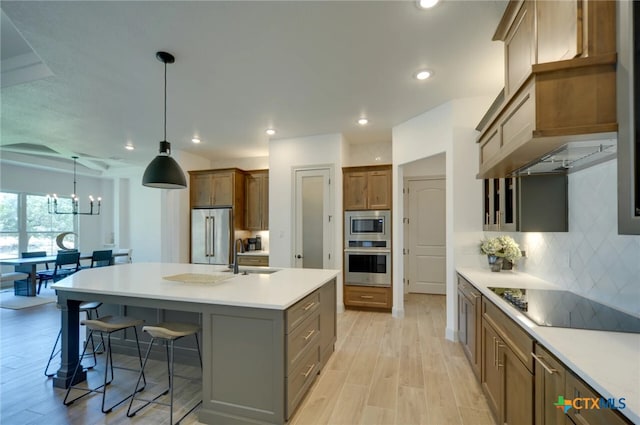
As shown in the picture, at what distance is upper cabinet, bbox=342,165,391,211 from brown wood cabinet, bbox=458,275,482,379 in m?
1.86

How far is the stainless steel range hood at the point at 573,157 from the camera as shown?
143 centimetres

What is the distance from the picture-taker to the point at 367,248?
461 centimetres

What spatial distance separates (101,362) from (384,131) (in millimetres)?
4772

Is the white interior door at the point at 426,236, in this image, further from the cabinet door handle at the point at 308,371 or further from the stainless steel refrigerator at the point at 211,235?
the cabinet door handle at the point at 308,371

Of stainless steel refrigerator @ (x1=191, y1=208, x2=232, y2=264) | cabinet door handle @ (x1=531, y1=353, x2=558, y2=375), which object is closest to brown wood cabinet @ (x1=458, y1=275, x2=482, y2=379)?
cabinet door handle @ (x1=531, y1=353, x2=558, y2=375)

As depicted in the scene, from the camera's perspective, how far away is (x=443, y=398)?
7.54 feet

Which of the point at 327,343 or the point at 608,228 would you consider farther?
the point at 327,343

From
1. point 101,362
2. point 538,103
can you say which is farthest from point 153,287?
point 538,103

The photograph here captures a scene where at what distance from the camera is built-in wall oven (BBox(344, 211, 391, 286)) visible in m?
4.51

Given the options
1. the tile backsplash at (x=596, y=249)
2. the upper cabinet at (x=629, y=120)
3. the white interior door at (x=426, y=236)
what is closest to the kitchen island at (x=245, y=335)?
the upper cabinet at (x=629, y=120)

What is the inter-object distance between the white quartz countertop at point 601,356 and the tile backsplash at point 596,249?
0.55m

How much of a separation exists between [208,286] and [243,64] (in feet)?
6.72

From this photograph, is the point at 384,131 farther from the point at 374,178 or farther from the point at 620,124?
the point at 620,124

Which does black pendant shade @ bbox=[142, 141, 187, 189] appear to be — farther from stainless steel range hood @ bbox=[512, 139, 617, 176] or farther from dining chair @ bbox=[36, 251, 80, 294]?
dining chair @ bbox=[36, 251, 80, 294]
